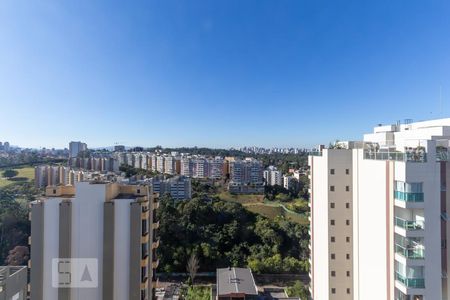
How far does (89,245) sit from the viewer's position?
6785 mm

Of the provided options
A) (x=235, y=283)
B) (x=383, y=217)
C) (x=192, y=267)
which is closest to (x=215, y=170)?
(x=192, y=267)

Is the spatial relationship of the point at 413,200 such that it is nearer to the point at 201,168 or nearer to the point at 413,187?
the point at 413,187

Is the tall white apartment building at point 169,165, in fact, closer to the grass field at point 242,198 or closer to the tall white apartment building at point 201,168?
the tall white apartment building at point 201,168

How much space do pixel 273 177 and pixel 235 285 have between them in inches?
1315

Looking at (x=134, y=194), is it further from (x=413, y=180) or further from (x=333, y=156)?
(x=413, y=180)

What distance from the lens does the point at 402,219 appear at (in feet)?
17.7

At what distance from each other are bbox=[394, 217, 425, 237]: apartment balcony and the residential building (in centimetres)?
679

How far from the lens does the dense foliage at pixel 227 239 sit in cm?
1852

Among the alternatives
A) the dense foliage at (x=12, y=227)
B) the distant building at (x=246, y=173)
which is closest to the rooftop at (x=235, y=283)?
the dense foliage at (x=12, y=227)

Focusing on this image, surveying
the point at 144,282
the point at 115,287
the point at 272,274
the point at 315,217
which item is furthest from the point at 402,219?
the point at 272,274

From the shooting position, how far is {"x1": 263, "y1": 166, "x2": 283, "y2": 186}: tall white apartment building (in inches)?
1714

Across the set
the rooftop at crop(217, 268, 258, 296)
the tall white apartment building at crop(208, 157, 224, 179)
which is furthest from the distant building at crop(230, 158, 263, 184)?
the rooftop at crop(217, 268, 258, 296)

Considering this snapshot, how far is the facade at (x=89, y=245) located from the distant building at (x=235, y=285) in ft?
17.7

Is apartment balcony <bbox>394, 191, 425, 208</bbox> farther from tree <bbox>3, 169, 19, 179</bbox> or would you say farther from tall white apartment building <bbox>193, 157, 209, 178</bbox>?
tall white apartment building <bbox>193, 157, 209, 178</bbox>
